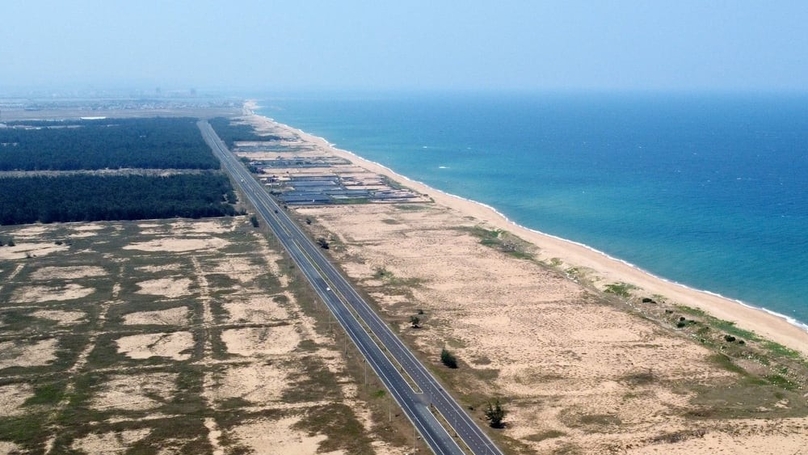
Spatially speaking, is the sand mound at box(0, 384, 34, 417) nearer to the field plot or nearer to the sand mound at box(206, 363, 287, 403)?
the field plot

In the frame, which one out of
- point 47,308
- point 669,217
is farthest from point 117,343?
point 669,217

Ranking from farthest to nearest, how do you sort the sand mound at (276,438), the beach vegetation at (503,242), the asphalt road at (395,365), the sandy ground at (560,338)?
the beach vegetation at (503,242), the sandy ground at (560,338), the asphalt road at (395,365), the sand mound at (276,438)

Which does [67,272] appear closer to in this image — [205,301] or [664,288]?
[205,301]

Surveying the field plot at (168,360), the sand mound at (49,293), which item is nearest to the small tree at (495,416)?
the field plot at (168,360)

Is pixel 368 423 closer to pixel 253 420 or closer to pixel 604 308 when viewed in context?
pixel 253 420

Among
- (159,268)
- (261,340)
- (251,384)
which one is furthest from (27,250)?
(251,384)

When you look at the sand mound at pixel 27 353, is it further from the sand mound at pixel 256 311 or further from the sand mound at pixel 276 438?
the sand mound at pixel 276 438
